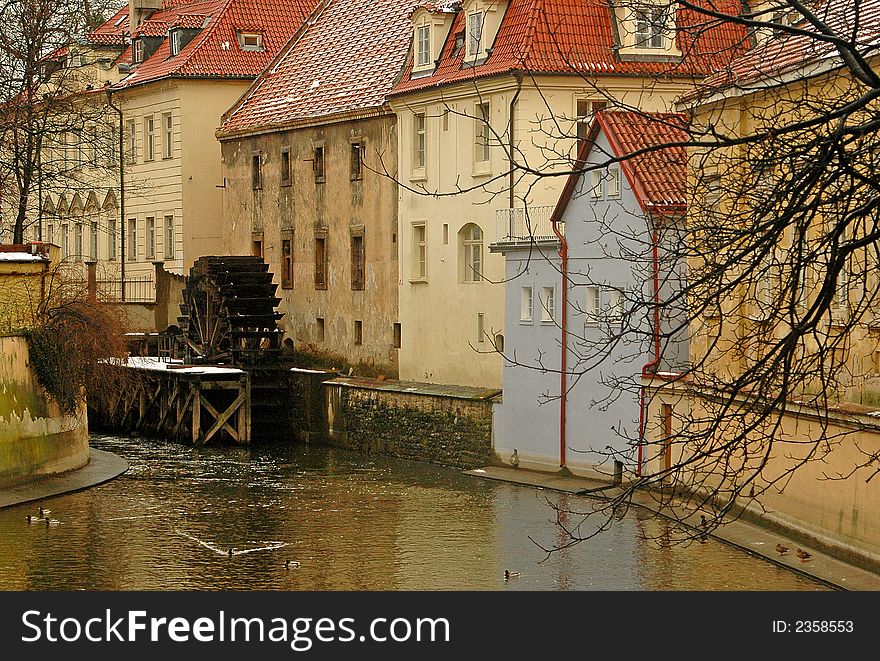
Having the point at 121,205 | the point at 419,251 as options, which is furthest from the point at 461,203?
the point at 121,205

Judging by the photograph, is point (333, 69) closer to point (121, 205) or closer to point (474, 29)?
point (474, 29)

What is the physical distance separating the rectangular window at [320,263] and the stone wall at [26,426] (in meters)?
11.0

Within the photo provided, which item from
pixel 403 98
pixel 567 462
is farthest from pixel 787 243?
pixel 403 98

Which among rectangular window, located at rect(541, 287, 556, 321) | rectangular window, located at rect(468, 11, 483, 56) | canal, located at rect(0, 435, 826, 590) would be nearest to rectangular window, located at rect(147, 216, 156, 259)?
rectangular window, located at rect(468, 11, 483, 56)

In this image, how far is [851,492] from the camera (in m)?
19.6

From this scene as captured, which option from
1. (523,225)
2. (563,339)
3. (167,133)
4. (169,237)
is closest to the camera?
(563,339)

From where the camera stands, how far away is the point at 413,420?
33375 mm

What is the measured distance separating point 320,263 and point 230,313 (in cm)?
232

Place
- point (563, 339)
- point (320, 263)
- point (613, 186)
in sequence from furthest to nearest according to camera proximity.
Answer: point (320, 263)
point (563, 339)
point (613, 186)

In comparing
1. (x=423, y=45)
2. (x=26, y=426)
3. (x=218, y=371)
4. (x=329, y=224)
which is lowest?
(x=26, y=426)

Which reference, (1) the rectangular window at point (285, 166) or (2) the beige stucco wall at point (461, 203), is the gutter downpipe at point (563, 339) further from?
(1) the rectangular window at point (285, 166)

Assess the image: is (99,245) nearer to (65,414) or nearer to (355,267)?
(355,267)
